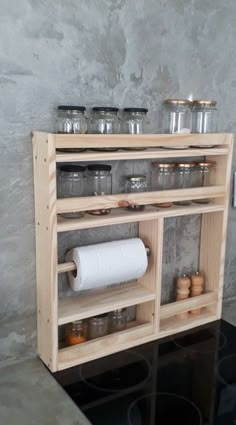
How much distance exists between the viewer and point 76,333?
119 centimetres

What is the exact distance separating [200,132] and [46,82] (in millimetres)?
495

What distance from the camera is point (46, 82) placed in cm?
106

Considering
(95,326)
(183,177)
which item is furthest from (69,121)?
(95,326)

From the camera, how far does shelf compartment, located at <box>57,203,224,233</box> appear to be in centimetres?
104

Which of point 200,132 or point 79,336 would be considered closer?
point 79,336

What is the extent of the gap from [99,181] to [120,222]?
13 cm

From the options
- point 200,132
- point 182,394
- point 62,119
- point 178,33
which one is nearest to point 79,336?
point 182,394

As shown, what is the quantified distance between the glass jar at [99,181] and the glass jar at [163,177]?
0.16 m

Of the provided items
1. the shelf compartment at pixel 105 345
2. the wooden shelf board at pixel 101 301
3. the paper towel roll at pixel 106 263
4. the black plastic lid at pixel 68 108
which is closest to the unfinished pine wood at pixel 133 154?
the black plastic lid at pixel 68 108

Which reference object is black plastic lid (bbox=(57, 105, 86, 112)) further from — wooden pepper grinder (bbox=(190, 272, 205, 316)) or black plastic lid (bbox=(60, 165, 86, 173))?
wooden pepper grinder (bbox=(190, 272, 205, 316))

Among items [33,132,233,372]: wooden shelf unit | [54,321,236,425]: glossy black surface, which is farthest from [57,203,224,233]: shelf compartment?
[54,321,236,425]: glossy black surface

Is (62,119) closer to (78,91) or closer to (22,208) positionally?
(78,91)

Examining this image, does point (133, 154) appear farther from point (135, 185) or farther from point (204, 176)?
point (204, 176)

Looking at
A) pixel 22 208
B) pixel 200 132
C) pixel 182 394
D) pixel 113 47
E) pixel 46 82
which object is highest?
pixel 113 47
